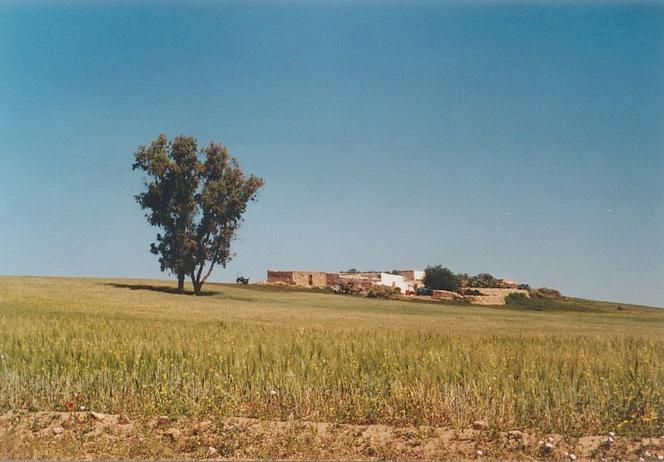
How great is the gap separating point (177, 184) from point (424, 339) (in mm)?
50599

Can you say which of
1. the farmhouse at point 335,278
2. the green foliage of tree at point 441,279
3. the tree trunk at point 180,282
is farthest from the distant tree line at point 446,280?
the tree trunk at point 180,282

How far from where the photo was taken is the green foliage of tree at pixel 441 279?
74800 mm

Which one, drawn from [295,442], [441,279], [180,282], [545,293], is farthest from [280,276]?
[295,442]

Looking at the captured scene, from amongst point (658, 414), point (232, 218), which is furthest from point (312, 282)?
point (658, 414)

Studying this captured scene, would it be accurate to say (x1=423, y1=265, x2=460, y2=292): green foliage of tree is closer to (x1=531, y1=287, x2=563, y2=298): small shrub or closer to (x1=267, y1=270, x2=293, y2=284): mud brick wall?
(x1=531, y1=287, x2=563, y2=298): small shrub

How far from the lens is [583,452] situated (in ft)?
25.6

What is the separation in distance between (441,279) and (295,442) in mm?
69339

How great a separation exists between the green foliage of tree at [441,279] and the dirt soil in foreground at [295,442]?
221 feet

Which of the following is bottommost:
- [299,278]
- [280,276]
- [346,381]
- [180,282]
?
[346,381]

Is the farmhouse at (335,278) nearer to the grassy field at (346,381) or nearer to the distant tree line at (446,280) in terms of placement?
the distant tree line at (446,280)

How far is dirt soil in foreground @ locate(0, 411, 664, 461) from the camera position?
7.73 metres

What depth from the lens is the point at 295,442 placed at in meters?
7.95

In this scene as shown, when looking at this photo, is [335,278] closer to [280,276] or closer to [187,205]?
[280,276]

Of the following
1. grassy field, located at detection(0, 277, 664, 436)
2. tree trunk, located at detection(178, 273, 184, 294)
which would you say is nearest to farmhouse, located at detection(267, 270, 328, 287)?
tree trunk, located at detection(178, 273, 184, 294)
